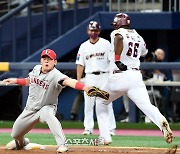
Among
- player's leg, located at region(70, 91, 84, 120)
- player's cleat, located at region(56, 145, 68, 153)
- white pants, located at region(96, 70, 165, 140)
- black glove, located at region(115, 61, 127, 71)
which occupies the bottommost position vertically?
player's leg, located at region(70, 91, 84, 120)

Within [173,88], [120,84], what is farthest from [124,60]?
[173,88]

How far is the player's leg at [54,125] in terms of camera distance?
9.84 metres

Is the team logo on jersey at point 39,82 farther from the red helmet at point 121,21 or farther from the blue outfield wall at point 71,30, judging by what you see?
the blue outfield wall at point 71,30

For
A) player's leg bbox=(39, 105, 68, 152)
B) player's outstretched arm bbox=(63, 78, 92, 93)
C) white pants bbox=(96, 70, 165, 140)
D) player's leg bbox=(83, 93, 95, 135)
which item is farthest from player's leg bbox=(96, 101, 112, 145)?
player's leg bbox=(83, 93, 95, 135)

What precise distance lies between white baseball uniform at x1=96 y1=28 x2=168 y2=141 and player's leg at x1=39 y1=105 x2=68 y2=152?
54.1 inches

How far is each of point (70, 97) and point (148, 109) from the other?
6728 mm

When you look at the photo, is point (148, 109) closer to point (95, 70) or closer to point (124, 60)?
point (124, 60)

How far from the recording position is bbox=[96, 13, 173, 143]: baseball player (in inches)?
430

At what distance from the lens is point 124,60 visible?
11.2 meters

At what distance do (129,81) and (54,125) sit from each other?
5.25 ft

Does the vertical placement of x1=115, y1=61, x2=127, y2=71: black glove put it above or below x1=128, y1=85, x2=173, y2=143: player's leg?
above

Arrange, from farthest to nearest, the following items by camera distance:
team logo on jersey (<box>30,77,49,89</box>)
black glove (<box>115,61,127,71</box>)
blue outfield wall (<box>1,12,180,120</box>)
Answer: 1. blue outfield wall (<box>1,12,180,120</box>)
2. black glove (<box>115,61,127,71</box>)
3. team logo on jersey (<box>30,77,49,89</box>)

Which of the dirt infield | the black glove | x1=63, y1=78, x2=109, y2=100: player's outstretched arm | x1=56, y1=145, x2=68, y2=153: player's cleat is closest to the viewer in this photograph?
x1=63, y1=78, x2=109, y2=100: player's outstretched arm

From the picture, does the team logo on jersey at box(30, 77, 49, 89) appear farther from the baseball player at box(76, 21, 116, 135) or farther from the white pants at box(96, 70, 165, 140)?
the baseball player at box(76, 21, 116, 135)
